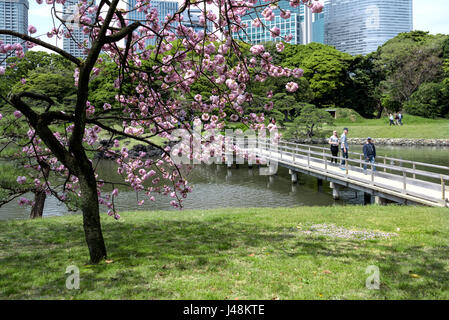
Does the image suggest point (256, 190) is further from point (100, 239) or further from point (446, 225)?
point (100, 239)

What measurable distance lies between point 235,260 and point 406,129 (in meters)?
47.5

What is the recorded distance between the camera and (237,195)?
1967 centimetres

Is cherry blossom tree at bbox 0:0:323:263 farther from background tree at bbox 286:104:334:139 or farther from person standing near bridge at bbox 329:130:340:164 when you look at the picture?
background tree at bbox 286:104:334:139

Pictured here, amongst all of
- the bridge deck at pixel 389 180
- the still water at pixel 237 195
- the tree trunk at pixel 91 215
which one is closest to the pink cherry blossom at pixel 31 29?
the tree trunk at pixel 91 215

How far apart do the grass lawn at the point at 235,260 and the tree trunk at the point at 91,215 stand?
0.76ft

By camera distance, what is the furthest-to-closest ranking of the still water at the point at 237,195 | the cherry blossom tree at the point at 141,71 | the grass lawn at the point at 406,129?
1. the grass lawn at the point at 406,129
2. the still water at the point at 237,195
3. the cherry blossom tree at the point at 141,71

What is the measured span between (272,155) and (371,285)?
22.7 meters

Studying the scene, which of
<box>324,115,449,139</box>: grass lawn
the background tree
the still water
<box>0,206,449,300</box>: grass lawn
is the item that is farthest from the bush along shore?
<box>0,206,449,300</box>: grass lawn

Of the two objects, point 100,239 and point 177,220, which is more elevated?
point 100,239

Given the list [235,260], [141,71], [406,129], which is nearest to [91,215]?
[235,260]

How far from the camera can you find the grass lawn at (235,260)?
456 cm

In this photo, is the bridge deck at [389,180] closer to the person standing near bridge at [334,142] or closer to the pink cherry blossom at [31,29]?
the person standing near bridge at [334,142]
